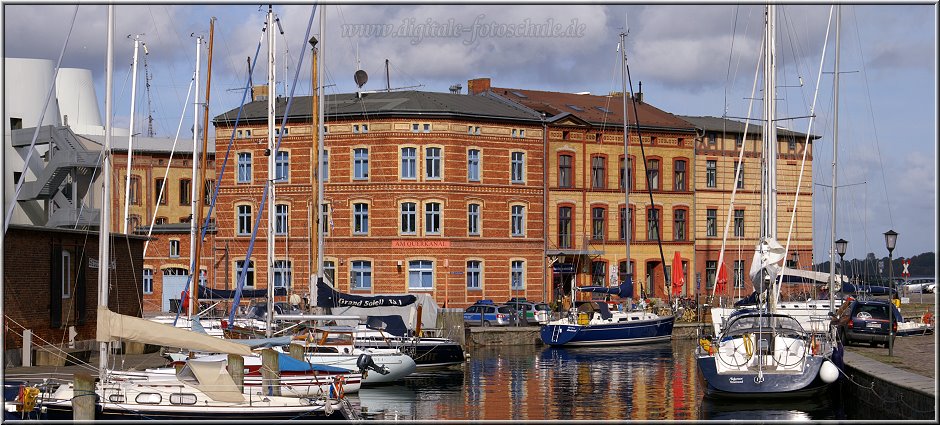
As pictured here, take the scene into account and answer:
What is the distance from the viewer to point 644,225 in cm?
7119

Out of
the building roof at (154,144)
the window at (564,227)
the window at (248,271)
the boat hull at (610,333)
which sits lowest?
the boat hull at (610,333)

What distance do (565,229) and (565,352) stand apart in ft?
53.6

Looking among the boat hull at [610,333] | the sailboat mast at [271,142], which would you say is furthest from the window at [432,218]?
the sailboat mast at [271,142]

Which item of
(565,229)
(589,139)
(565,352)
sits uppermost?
(589,139)

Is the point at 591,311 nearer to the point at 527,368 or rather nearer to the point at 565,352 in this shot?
the point at 565,352

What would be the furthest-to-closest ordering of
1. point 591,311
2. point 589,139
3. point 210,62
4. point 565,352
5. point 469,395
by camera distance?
point 589,139 < point 591,311 < point 565,352 < point 210,62 < point 469,395

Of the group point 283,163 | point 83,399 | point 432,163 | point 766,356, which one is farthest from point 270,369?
point 283,163

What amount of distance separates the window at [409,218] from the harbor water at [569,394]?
543 inches

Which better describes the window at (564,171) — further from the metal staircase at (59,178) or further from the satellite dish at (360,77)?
the metal staircase at (59,178)

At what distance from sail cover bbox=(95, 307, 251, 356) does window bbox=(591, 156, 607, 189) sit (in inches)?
1704

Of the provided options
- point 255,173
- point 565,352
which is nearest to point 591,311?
point 565,352

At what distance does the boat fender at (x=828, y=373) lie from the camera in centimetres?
3064

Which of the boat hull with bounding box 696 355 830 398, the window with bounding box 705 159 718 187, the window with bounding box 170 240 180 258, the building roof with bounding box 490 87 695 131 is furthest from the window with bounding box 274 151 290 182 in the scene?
the boat hull with bounding box 696 355 830 398

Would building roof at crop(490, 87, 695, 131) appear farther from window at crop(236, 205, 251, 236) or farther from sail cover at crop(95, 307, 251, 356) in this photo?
sail cover at crop(95, 307, 251, 356)
